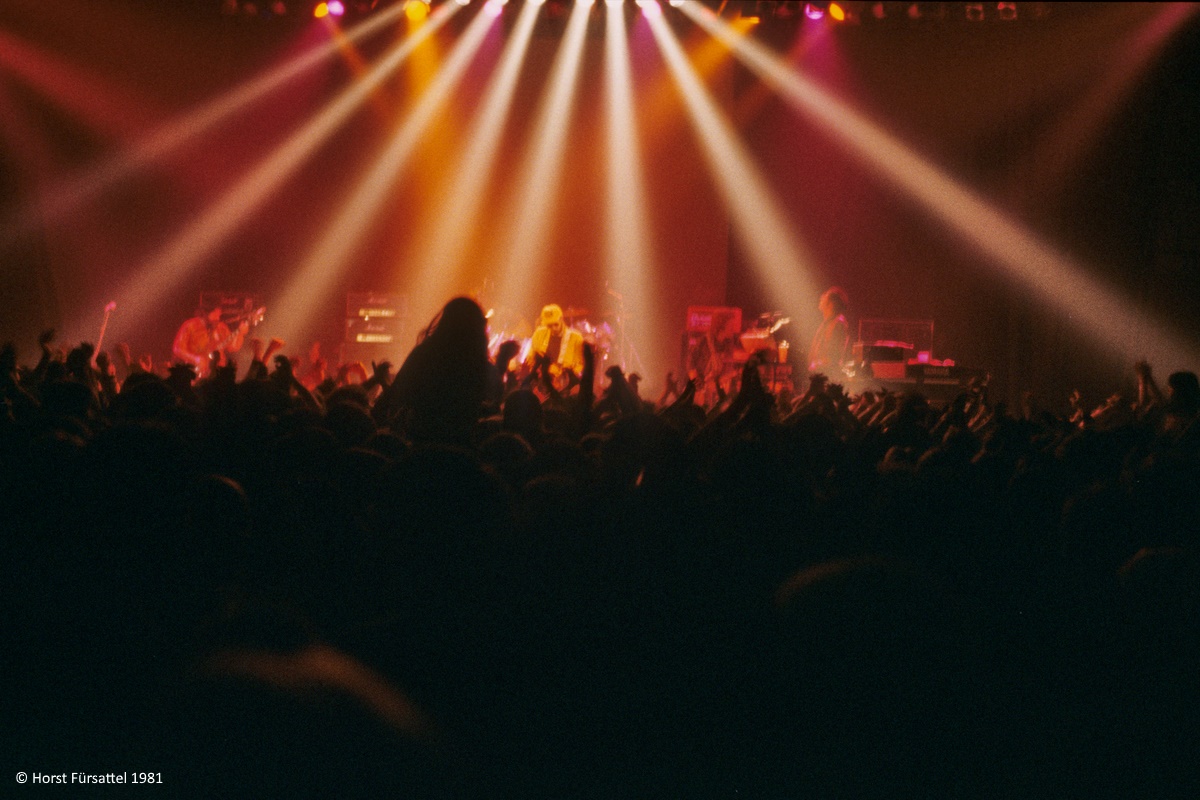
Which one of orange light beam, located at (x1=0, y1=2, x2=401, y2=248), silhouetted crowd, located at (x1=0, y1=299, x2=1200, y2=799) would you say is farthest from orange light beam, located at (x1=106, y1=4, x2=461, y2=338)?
silhouetted crowd, located at (x1=0, y1=299, x2=1200, y2=799)

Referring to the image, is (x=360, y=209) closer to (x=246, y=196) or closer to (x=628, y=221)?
(x=246, y=196)

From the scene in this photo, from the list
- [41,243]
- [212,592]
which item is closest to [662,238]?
[41,243]

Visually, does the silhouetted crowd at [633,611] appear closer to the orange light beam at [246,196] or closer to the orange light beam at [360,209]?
the orange light beam at [246,196]

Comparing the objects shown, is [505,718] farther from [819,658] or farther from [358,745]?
[358,745]

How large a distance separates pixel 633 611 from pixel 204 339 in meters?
11.2

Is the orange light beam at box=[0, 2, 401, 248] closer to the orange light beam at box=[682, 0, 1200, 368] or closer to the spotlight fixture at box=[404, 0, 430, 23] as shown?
the spotlight fixture at box=[404, 0, 430, 23]

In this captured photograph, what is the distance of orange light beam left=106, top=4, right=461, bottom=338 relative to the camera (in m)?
13.4

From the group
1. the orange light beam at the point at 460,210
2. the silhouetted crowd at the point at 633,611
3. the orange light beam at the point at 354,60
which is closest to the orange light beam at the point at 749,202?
the orange light beam at the point at 460,210

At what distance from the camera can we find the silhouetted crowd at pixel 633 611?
1.76 m

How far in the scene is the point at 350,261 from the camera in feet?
47.4

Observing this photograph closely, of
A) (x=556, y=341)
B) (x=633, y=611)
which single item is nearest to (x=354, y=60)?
(x=556, y=341)

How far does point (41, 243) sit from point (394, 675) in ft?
37.5

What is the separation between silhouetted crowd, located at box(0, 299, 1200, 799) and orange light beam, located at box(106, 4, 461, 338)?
11.6 m

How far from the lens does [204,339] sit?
474 inches
